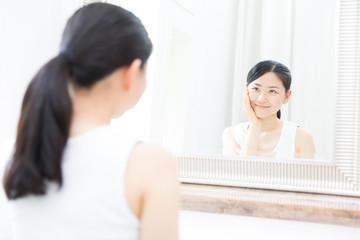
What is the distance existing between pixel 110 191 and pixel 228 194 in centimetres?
50

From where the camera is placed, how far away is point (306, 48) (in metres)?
1.06

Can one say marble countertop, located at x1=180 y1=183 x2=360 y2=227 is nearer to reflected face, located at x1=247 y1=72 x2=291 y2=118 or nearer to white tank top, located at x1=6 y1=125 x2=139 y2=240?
reflected face, located at x1=247 y1=72 x2=291 y2=118

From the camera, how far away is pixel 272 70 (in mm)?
1090

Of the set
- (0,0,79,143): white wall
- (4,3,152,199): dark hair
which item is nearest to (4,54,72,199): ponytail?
(4,3,152,199): dark hair

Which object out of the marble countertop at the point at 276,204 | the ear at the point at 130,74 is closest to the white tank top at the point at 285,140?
the marble countertop at the point at 276,204

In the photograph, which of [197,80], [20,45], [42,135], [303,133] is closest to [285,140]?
[303,133]

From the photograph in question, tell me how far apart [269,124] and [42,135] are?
0.70m

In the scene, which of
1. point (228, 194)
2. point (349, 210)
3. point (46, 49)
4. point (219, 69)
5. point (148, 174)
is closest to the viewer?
point (148, 174)

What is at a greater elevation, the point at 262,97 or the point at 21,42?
the point at 21,42

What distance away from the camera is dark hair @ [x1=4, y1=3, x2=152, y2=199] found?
1.77ft

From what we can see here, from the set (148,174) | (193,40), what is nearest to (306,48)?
(193,40)

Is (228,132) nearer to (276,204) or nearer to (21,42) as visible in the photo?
(276,204)

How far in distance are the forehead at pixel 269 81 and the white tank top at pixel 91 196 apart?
0.63 m

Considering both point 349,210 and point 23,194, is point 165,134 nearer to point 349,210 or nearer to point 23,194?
point 349,210
